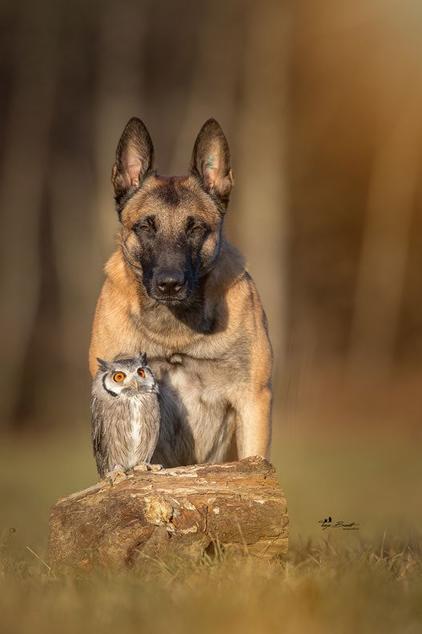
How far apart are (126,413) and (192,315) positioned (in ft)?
3.21

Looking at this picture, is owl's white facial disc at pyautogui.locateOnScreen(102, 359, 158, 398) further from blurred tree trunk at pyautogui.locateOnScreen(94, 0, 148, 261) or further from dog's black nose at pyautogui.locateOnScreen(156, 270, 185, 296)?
blurred tree trunk at pyautogui.locateOnScreen(94, 0, 148, 261)

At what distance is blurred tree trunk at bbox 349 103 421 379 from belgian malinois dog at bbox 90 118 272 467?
11477 millimetres

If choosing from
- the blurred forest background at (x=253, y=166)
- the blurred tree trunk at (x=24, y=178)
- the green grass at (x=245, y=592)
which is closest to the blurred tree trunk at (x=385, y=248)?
the blurred forest background at (x=253, y=166)

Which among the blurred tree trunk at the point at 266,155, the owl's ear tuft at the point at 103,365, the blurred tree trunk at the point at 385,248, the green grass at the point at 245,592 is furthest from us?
the blurred tree trunk at the point at 385,248

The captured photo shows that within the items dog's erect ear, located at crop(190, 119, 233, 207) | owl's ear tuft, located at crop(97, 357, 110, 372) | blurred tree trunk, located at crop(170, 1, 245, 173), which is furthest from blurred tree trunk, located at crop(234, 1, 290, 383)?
owl's ear tuft, located at crop(97, 357, 110, 372)

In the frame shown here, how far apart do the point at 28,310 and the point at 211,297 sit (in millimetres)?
12132

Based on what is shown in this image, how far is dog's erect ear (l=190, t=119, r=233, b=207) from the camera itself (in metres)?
6.71

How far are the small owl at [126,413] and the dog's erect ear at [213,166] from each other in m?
1.36

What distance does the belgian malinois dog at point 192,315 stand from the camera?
6469mm

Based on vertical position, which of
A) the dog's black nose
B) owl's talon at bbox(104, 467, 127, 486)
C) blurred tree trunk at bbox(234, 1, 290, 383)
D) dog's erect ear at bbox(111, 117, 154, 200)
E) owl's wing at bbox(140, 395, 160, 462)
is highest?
blurred tree trunk at bbox(234, 1, 290, 383)

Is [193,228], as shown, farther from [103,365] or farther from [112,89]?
[112,89]

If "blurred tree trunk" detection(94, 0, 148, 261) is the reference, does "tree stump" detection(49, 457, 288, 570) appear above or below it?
below

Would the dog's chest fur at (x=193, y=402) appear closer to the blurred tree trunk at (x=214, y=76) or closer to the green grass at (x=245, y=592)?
the green grass at (x=245, y=592)

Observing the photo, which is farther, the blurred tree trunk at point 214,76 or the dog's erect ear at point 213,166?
the blurred tree trunk at point 214,76
